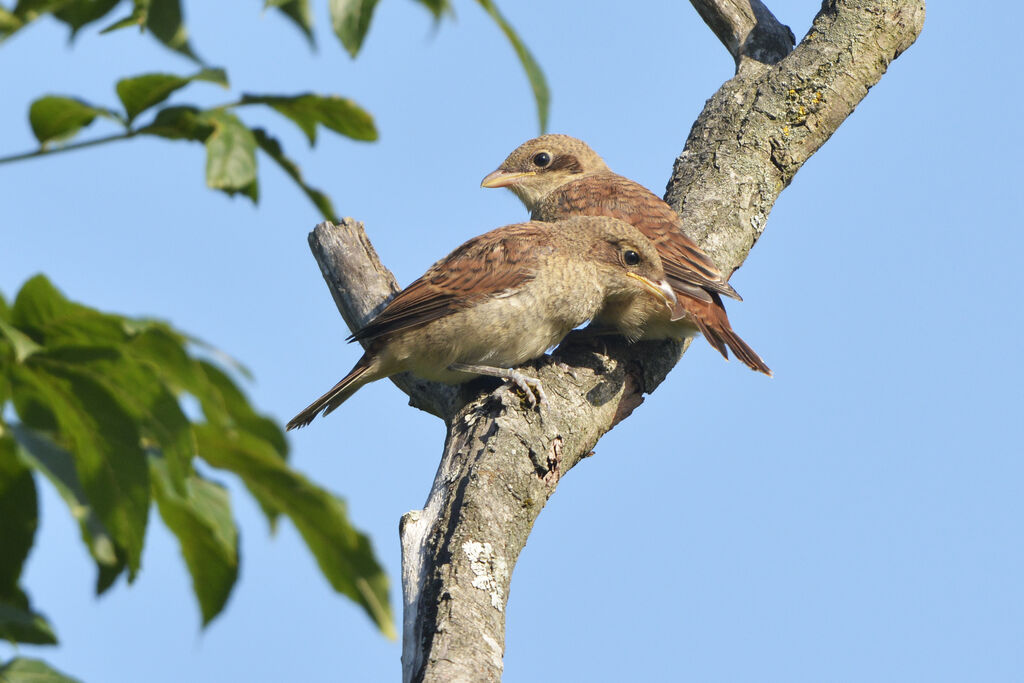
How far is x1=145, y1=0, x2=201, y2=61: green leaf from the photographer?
1.35 m

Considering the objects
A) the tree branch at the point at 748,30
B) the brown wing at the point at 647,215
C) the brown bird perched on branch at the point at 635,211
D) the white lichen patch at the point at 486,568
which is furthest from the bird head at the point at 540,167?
the white lichen patch at the point at 486,568

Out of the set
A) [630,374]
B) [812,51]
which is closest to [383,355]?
[630,374]

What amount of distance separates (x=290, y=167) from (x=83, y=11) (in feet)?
1.18

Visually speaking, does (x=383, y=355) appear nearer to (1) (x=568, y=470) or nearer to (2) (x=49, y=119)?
(1) (x=568, y=470)

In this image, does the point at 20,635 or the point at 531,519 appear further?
the point at 531,519

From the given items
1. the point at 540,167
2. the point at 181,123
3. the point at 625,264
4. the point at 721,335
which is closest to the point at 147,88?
the point at 181,123

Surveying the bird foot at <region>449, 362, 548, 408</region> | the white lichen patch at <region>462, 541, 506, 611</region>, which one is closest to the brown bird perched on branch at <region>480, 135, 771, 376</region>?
the bird foot at <region>449, 362, 548, 408</region>

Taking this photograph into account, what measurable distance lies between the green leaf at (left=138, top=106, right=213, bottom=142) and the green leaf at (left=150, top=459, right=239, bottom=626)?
0.40 metres

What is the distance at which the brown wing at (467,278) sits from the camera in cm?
529

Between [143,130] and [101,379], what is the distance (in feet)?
1.01

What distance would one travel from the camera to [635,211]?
6.22m

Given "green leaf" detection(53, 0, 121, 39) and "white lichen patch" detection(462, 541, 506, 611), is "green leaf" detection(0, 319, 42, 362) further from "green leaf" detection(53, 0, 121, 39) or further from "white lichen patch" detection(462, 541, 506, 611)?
"white lichen patch" detection(462, 541, 506, 611)

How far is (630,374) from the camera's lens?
525 centimetres

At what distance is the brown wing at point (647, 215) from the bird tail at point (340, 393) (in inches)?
66.7
